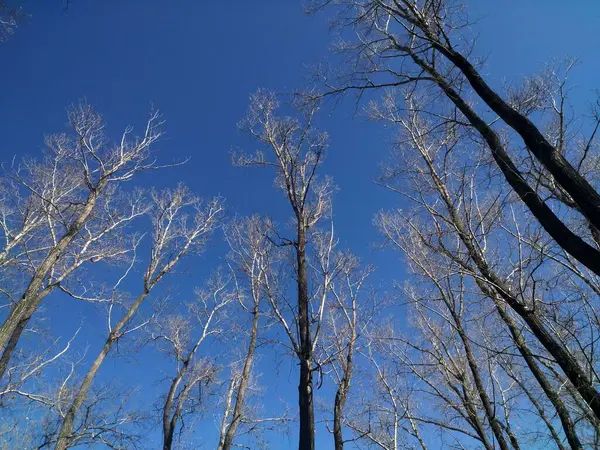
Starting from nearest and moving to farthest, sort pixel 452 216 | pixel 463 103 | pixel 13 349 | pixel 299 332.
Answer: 1. pixel 463 103
2. pixel 299 332
3. pixel 452 216
4. pixel 13 349

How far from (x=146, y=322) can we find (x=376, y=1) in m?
11.0

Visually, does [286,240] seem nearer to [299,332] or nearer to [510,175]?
[299,332]

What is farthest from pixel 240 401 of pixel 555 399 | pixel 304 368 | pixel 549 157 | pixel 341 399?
pixel 549 157

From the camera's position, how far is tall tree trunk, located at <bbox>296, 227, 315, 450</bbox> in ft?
15.5

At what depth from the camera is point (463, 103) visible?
14.6 ft

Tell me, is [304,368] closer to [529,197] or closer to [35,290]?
[529,197]

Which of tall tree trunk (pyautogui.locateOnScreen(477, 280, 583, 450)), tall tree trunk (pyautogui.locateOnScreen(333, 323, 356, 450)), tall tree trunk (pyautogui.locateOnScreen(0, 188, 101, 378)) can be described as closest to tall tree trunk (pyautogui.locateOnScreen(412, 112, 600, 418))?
tall tree trunk (pyautogui.locateOnScreen(477, 280, 583, 450))

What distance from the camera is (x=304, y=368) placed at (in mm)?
5152

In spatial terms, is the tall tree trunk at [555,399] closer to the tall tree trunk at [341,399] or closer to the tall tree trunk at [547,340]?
the tall tree trunk at [547,340]

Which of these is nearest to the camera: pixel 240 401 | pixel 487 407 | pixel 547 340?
pixel 547 340

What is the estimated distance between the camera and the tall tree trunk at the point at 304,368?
15.5 ft

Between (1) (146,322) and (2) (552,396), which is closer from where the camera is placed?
(2) (552,396)

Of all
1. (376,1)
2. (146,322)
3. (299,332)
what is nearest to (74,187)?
(146,322)

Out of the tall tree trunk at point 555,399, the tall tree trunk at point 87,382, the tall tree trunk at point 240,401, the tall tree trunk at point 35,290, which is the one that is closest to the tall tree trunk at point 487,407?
Answer: the tall tree trunk at point 555,399
